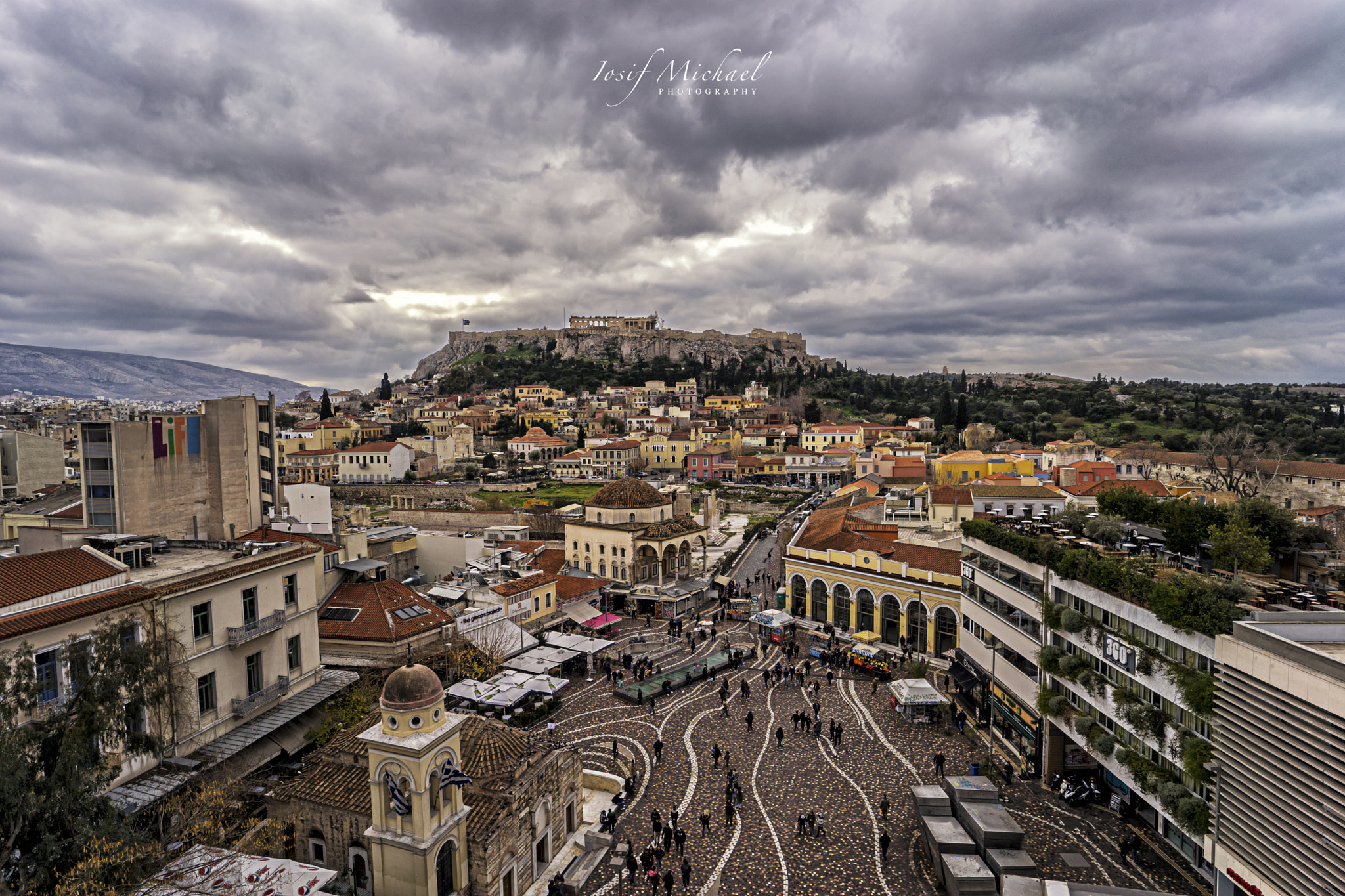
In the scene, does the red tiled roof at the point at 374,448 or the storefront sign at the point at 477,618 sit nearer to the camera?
the storefront sign at the point at 477,618

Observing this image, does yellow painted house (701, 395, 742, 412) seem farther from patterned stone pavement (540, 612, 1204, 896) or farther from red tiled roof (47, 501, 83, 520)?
red tiled roof (47, 501, 83, 520)

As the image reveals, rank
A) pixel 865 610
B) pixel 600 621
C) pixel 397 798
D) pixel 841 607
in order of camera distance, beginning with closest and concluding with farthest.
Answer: pixel 397 798
pixel 600 621
pixel 865 610
pixel 841 607

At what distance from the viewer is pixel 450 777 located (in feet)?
41.0

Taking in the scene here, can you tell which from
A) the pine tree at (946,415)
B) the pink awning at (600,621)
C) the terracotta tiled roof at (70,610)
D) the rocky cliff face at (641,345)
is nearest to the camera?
the terracotta tiled roof at (70,610)

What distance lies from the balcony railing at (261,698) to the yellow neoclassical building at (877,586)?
2301 centimetres

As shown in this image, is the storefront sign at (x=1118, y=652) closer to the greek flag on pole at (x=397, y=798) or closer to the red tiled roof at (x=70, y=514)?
the greek flag on pole at (x=397, y=798)

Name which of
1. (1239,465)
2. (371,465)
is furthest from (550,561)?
(1239,465)

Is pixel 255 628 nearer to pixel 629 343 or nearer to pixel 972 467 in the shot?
pixel 972 467

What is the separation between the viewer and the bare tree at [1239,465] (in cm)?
5700

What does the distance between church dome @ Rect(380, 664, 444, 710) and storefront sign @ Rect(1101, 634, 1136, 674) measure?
51.7ft

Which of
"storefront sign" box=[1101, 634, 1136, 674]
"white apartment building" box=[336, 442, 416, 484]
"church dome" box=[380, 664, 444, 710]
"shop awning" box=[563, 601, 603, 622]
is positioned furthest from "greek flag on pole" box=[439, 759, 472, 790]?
"white apartment building" box=[336, 442, 416, 484]

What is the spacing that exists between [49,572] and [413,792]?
10306 millimetres

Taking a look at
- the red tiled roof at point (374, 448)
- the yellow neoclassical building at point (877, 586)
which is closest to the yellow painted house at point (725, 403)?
the red tiled roof at point (374, 448)

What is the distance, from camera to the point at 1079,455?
224 feet
